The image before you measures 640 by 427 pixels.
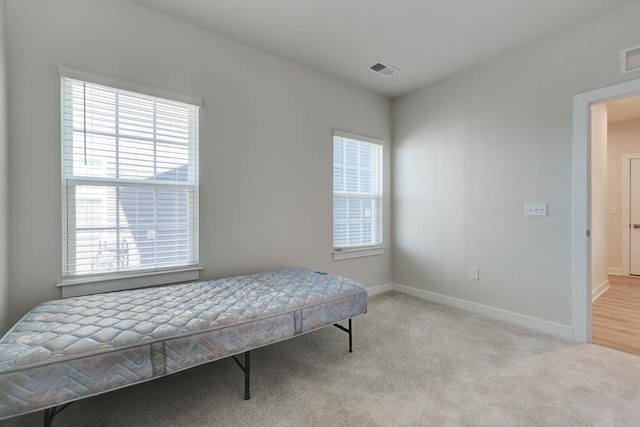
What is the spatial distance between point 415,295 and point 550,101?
2608 mm

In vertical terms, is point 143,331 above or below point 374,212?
below

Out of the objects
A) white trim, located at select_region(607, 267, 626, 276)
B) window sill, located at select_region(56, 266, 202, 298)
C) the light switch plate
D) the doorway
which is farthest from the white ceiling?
white trim, located at select_region(607, 267, 626, 276)

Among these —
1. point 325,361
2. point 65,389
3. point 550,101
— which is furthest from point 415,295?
point 65,389

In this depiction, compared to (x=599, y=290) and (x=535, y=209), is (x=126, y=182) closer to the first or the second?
(x=535, y=209)

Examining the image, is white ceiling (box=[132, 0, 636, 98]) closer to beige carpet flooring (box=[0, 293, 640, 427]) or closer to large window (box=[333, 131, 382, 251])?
large window (box=[333, 131, 382, 251])

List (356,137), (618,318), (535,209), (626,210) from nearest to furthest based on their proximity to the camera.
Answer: (535,209) < (618,318) < (356,137) < (626,210)

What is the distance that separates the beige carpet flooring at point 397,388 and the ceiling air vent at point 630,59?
7.45ft

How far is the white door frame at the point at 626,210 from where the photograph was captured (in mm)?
4891

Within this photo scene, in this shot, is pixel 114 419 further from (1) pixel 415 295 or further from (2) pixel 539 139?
(2) pixel 539 139

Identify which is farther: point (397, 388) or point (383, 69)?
point (383, 69)

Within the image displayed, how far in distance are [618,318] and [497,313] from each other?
126 centimetres

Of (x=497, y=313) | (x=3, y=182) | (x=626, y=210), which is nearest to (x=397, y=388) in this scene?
(x=497, y=313)

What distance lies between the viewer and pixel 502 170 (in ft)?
9.84

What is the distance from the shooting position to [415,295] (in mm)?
3816
